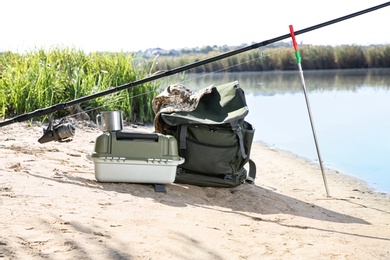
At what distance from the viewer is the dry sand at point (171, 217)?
10.9ft

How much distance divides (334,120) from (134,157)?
6.71m

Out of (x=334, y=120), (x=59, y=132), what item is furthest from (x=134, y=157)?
(x=334, y=120)

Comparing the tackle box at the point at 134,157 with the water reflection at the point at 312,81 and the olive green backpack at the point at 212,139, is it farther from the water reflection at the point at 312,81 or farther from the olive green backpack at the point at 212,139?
the water reflection at the point at 312,81

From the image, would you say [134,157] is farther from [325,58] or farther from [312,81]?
[325,58]

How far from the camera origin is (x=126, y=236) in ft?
11.3

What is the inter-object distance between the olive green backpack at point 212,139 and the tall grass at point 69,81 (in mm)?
2357

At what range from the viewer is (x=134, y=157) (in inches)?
189

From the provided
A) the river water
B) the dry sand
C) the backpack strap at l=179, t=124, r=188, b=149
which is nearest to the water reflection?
the river water

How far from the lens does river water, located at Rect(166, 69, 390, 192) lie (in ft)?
24.9

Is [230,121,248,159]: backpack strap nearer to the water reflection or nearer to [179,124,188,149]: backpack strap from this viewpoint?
[179,124,188,149]: backpack strap

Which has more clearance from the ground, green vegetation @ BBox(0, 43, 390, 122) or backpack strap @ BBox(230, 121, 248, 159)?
green vegetation @ BBox(0, 43, 390, 122)

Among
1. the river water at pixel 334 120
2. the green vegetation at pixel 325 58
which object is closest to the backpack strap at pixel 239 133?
the river water at pixel 334 120

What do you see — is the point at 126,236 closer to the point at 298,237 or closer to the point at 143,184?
the point at 298,237

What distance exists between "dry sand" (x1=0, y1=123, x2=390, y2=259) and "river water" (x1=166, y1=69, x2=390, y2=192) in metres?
1.17
